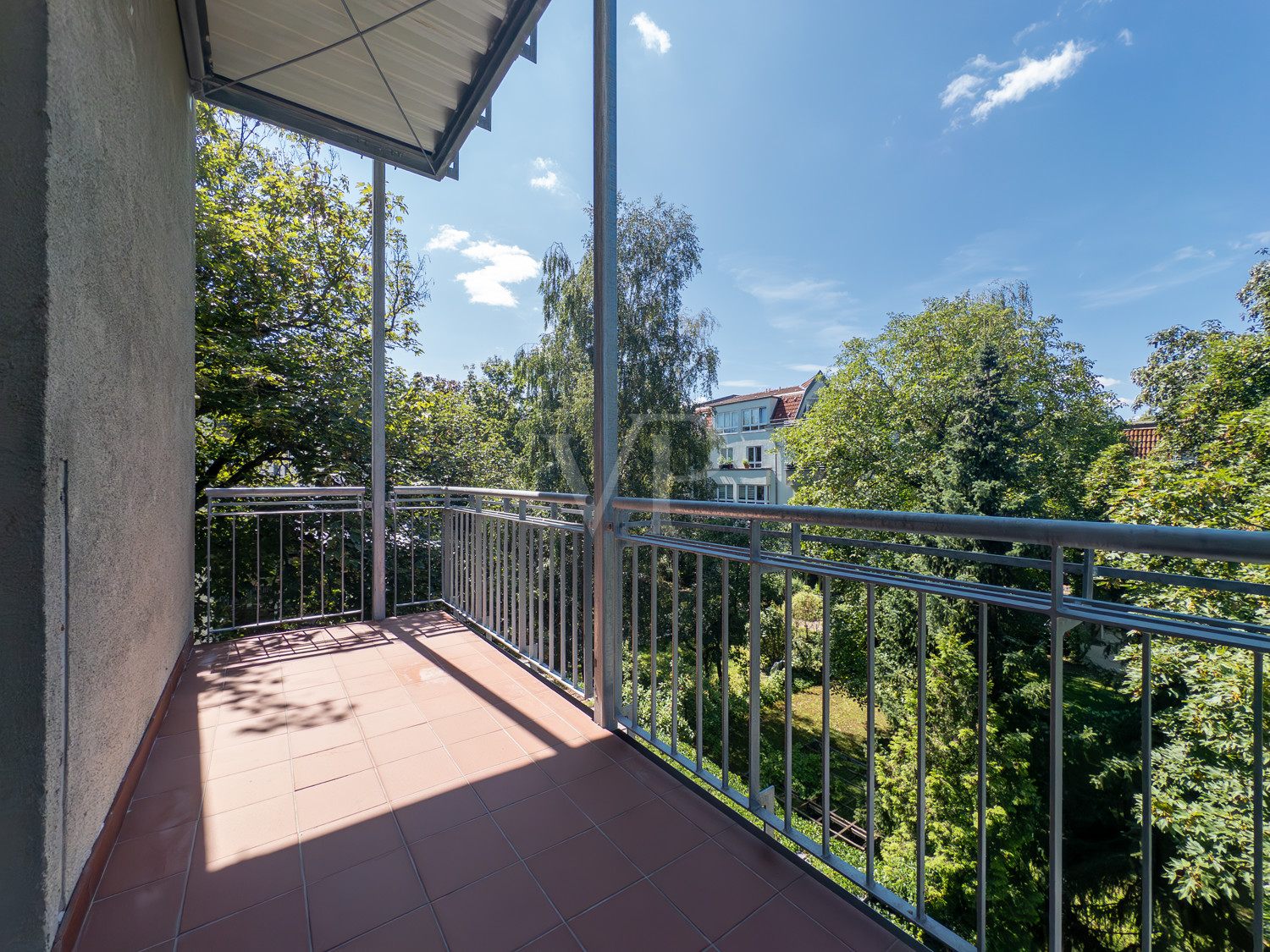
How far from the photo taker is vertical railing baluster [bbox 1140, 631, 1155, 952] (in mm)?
897

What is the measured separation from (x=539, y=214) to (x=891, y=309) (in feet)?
40.9

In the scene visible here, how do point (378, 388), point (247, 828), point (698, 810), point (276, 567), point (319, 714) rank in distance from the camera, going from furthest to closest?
point (276, 567) < point (378, 388) < point (319, 714) < point (698, 810) < point (247, 828)

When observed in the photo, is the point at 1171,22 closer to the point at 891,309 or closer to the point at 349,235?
the point at 891,309

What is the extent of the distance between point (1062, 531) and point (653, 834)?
4.70 ft

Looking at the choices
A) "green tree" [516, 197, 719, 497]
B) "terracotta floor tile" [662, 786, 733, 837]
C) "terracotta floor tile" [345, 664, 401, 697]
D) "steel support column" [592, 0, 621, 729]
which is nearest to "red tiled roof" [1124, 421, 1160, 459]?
"green tree" [516, 197, 719, 497]

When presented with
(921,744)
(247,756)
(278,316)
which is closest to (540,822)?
(921,744)

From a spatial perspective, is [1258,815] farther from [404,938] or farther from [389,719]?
[389,719]

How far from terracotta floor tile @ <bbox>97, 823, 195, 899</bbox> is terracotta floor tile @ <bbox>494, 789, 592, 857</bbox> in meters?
0.90

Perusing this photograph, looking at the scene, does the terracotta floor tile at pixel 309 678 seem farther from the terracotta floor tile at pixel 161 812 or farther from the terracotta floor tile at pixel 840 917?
the terracotta floor tile at pixel 840 917

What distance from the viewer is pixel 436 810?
5.75 ft

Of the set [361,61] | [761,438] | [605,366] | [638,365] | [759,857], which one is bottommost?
[759,857]

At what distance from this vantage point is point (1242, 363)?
10.6 metres

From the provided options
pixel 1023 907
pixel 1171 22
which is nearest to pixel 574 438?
pixel 1023 907

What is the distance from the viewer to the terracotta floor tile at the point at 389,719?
7.50 feet
